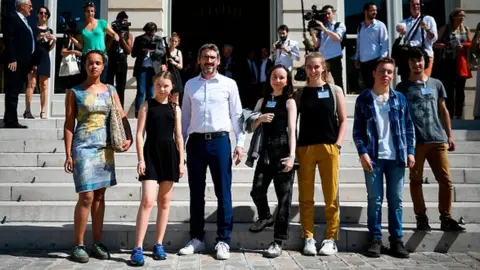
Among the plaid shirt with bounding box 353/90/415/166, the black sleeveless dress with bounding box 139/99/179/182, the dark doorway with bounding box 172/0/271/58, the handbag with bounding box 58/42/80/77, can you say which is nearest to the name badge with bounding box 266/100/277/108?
the plaid shirt with bounding box 353/90/415/166

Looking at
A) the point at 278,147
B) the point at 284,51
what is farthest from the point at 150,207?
the point at 284,51

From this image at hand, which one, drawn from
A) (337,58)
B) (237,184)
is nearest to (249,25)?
(337,58)

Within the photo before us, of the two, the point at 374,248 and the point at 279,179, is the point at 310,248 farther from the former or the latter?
the point at 279,179

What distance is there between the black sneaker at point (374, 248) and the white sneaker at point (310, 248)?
0.54m

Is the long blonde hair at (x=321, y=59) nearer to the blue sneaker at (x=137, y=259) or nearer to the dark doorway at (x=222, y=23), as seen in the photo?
the blue sneaker at (x=137, y=259)

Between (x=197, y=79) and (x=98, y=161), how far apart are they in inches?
51.4

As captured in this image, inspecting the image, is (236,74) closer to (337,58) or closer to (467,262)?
(337,58)

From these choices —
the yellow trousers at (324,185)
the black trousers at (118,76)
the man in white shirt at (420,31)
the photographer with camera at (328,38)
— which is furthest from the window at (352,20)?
the yellow trousers at (324,185)

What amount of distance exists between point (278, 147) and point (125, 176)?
8.00ft

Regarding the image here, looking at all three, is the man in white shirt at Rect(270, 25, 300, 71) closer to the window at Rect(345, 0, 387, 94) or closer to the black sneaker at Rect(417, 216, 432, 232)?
the window at Rect(345, 0, 387, 94)

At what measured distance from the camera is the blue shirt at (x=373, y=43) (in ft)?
26.1

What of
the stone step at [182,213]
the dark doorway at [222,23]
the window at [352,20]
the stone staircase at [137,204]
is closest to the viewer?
the stone staircase at [137,204]

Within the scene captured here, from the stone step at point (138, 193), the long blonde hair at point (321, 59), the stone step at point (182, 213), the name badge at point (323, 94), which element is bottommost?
the stone step at point (182, 213)

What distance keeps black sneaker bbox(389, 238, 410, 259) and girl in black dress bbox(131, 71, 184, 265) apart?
229 cm
